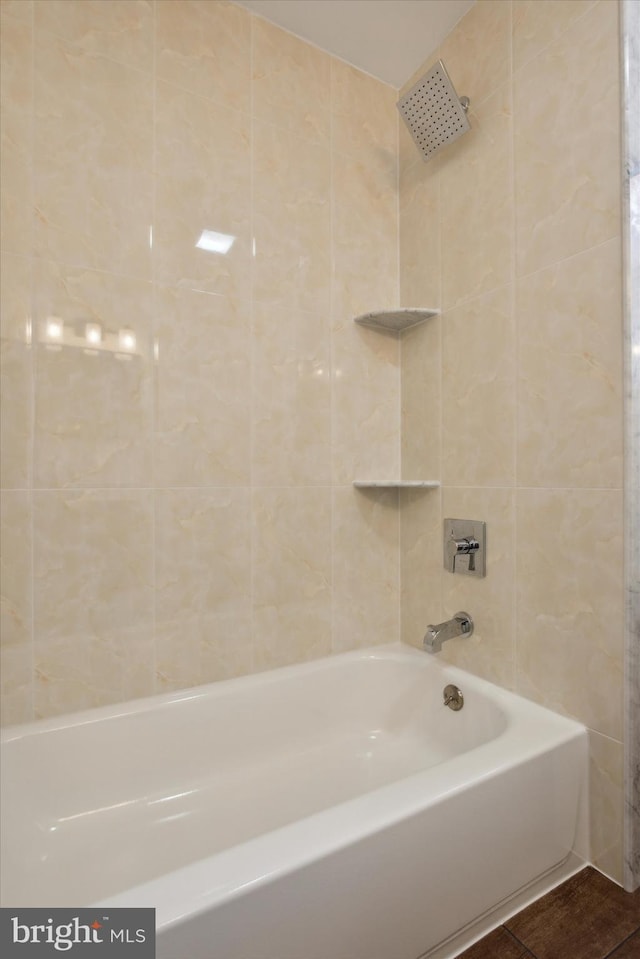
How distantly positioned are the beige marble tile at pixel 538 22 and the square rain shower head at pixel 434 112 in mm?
175

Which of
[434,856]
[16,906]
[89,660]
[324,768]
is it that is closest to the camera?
[434,856]

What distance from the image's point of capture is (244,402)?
4.88ft

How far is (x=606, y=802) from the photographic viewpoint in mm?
1114

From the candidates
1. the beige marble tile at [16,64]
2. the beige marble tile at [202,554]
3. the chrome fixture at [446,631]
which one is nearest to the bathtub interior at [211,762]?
the chrome fixture at [446,631]

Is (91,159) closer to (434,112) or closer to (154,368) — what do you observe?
(154,368)

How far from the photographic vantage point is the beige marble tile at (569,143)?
3.65 feet

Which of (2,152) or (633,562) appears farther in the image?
(2,152)

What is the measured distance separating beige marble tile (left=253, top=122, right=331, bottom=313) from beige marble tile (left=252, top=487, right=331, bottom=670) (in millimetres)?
651

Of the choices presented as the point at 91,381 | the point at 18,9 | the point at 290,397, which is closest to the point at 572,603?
the point at 290,397

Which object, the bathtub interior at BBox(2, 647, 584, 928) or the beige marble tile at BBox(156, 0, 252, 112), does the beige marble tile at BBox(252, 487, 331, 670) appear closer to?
the bathtub interior at BBox(2, 647, 584, 928)

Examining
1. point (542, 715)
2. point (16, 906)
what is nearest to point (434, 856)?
point (542, 715)

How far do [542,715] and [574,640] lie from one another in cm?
21

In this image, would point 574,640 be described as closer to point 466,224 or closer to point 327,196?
point 466,224

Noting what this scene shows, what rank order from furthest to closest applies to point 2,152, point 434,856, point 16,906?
point 2,152
point 16,906
point 434,856
